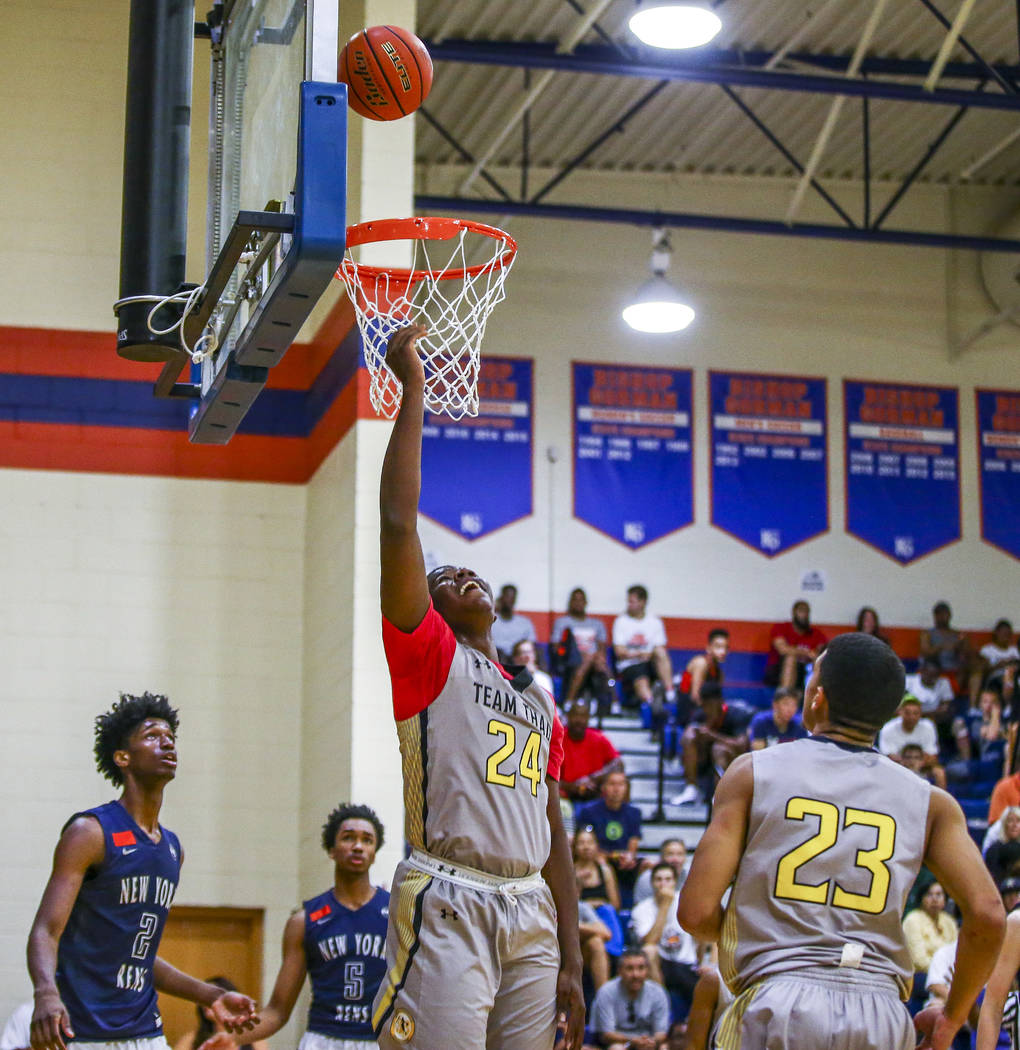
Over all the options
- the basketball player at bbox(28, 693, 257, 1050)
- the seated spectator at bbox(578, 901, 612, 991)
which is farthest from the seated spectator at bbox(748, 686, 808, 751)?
the basketball player at bbox(28, 693, 257, 1050)

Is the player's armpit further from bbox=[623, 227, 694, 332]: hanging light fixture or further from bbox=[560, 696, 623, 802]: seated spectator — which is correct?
bbox=[623, 227, 694, 332]: hanging light fixture

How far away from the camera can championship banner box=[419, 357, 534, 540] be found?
16.9 meters

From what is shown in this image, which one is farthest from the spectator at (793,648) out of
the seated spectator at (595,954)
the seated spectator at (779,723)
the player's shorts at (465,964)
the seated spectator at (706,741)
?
the player's shorts at (465,964)

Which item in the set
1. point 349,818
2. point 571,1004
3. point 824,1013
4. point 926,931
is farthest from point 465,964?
point 926,931

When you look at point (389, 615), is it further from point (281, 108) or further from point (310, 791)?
point (310, 791)

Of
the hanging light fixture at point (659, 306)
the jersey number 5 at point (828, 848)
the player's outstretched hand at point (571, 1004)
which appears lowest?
the player's outstretched hand at point (571, 1004)

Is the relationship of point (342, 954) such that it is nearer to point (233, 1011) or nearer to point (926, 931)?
point (233, 1011)

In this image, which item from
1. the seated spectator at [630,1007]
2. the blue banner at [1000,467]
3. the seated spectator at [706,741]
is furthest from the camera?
the blue banner at [1000,467]

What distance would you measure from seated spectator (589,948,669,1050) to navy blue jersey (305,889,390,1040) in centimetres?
321

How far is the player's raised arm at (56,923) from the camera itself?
5297 millimetres

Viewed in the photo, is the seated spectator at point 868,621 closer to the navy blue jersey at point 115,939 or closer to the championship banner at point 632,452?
the championship banner at point 632,452

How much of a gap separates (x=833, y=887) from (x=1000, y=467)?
50.8ft

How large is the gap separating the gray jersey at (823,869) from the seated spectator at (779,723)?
9651 millimetres

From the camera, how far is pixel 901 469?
18234 millimetres
